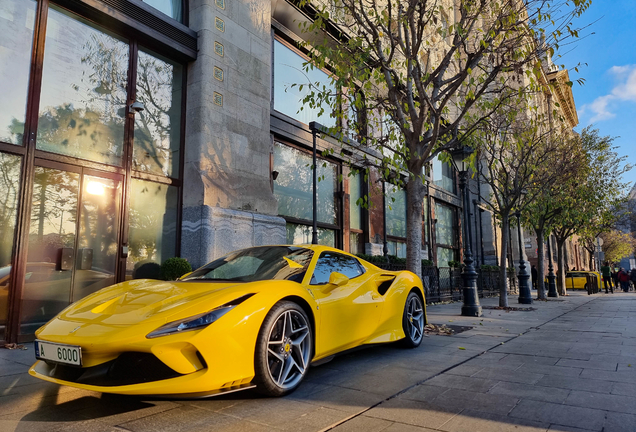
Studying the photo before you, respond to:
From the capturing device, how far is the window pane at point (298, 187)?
37.7 ft

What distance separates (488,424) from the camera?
281 centimetres

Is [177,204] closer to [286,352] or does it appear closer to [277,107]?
[277,107]

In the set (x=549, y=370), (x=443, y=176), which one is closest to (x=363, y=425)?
(x=549, y=370)

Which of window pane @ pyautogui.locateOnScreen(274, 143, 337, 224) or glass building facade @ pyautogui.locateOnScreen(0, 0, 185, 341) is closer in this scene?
glass building facade @ pyautogui.locateOnScreen(0, 0, 185, 341)

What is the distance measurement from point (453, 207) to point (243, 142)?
15834 millimetres

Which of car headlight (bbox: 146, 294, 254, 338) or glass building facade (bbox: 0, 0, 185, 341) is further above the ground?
glass building facade (bbox: 0, 0, 185, 341)

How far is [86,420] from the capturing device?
2.81 m

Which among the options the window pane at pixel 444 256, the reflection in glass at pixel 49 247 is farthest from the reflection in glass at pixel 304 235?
the window pane at pixel 444 256

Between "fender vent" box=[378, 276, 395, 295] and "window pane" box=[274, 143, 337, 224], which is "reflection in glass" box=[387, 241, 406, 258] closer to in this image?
"window pane" box=[274, 143, 337, 224]

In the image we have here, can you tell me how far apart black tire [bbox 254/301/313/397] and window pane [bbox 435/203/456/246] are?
1762 cm

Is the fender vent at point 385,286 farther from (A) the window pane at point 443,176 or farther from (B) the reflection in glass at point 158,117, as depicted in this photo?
(A) the window pane at point 443,176

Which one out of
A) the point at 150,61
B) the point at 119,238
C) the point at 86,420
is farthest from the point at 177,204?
the point at 86,420

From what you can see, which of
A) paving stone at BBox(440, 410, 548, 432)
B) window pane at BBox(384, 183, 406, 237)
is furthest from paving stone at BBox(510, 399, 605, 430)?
window pane at BBox(384, 183, 406, 237)

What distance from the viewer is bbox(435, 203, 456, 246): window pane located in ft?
68.0
